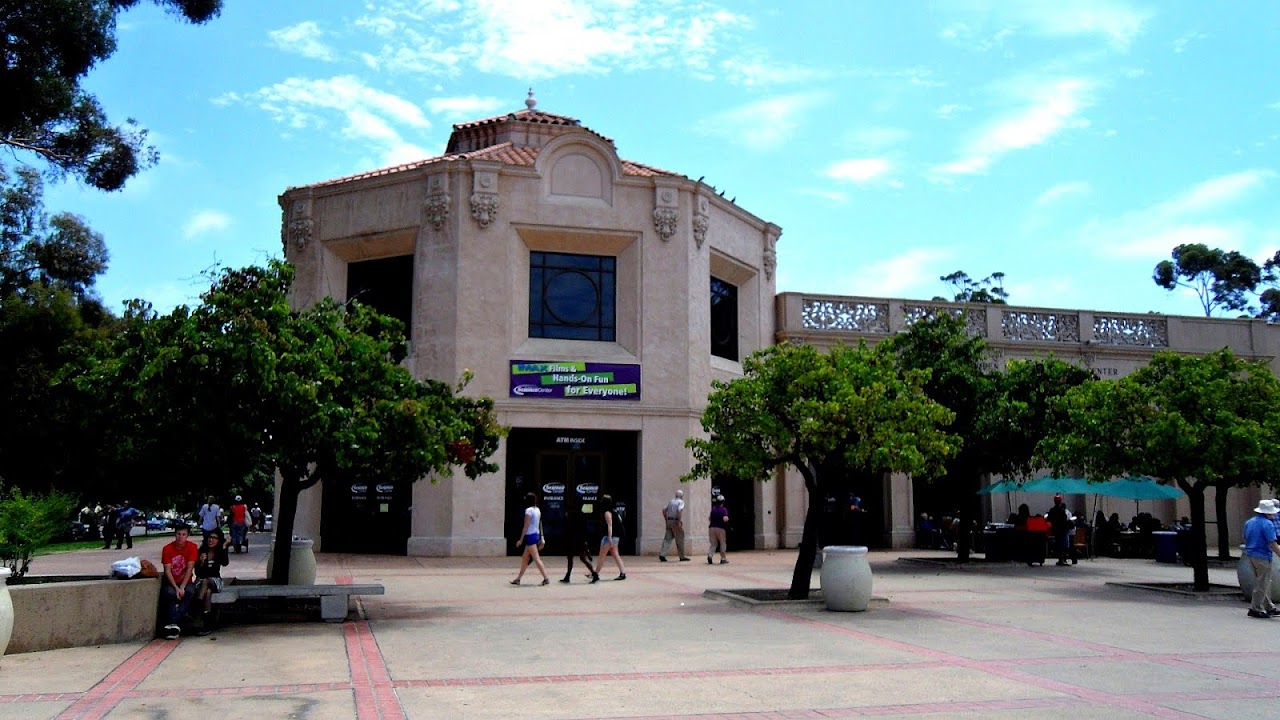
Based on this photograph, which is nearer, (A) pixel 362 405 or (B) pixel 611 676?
(B) pixel 611 676

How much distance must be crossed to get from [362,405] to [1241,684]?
959 centimetres

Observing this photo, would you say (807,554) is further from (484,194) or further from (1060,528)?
(484,194)

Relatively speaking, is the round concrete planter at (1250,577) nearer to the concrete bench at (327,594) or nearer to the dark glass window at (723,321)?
the concrete bench at (327,594)

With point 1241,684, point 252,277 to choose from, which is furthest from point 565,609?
point 1241,684

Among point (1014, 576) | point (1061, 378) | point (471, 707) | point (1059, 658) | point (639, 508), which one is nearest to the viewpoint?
point (471, 707)

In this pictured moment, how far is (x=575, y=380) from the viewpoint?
2570cm

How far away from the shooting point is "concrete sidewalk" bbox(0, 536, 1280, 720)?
795 cm

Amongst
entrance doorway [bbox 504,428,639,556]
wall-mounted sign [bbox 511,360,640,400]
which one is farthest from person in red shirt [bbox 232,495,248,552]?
wall-mounted sign [bbox 511,360,640,400]

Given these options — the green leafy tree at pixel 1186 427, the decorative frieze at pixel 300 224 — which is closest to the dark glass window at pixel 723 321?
the decorative frieze at pixel 300 224

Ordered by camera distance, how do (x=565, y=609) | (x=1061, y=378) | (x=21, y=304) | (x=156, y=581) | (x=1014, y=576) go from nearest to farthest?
(x=156, y=581)
(x=565, y=609)
(x=1014, y=576)
(x=1061, y=378)
(x=21, y=304)

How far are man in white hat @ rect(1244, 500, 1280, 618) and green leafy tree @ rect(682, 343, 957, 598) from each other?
4.08 metres

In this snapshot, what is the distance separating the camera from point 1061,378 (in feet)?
74.2

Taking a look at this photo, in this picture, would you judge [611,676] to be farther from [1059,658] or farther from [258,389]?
[258,389]

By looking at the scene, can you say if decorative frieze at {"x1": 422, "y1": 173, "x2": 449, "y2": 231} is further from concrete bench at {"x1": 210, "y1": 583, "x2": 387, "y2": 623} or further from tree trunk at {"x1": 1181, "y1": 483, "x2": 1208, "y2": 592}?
tree trunk at {"x1": 1181, "y1": 483, "x2": 1208, "y2": 592}
